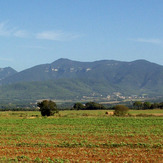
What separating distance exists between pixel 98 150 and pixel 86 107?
9222cm

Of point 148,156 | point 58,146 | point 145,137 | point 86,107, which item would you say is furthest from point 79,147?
point 86,107

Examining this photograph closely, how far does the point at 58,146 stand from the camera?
28000 mm

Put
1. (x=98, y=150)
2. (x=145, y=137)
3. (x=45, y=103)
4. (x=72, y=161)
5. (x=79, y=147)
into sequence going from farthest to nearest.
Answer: (x=45, y=103), (x=145, y=137), (x=79, y=147), (x=98, y=150), (x=72, y=161)

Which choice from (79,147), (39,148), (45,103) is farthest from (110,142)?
(45,103)

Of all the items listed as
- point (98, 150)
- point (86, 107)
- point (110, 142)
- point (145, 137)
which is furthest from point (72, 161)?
point (86, 107)

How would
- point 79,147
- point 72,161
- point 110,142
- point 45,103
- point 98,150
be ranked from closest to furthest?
point 72,161 < point 98,150 < point 79,147 < point 110,142 < point 45,103

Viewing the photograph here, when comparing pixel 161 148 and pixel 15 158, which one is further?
pixel 161 148

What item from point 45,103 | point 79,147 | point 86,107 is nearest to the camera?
point 79,147

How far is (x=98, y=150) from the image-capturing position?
1013 inches

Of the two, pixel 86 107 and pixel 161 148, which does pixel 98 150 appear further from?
pixel 86 107

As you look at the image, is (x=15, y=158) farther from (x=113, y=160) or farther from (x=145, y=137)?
(x=145, y=137)

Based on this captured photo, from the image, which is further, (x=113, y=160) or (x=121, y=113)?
(x=121, y=113)

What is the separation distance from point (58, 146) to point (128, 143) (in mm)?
5495

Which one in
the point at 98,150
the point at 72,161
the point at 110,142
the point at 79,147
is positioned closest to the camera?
the point at 72,161
